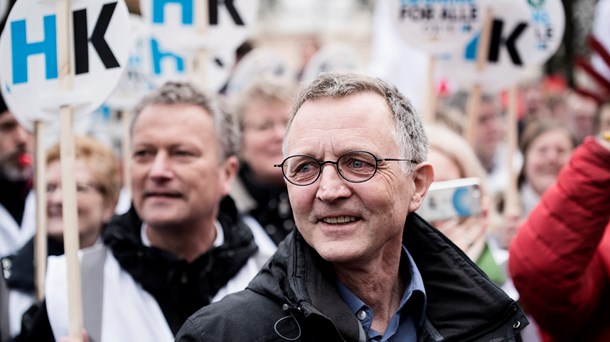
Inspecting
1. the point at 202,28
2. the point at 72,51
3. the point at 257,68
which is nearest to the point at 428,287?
the point at 72,51

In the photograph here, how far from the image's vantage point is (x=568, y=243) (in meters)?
2.92

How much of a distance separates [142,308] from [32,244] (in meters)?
0.93

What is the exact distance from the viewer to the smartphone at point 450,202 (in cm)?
329

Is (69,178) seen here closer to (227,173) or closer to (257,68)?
(227,173)

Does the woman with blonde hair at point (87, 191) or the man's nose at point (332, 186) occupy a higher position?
the man's nose at point (332, 186)

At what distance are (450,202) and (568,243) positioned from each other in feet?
1.68

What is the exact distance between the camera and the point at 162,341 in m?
3.19

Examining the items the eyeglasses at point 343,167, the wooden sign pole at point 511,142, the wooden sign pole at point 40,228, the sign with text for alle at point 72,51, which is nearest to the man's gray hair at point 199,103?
the wooden sign pole at point 40,228

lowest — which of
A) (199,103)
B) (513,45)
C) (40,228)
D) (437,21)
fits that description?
(40,228)

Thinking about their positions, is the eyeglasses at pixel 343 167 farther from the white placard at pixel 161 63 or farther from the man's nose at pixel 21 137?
the man's nose at pixel 21 137

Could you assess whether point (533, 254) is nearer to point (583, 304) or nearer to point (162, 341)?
point (583, 304)

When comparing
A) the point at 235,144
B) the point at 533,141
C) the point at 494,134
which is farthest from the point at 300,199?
the point at 494,134

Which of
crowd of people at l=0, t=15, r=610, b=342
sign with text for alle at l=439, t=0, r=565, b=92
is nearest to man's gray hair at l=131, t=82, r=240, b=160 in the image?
crowd of people at l=0, t=15, r=610, b=342

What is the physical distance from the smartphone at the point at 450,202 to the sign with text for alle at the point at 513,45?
1.60 meters
